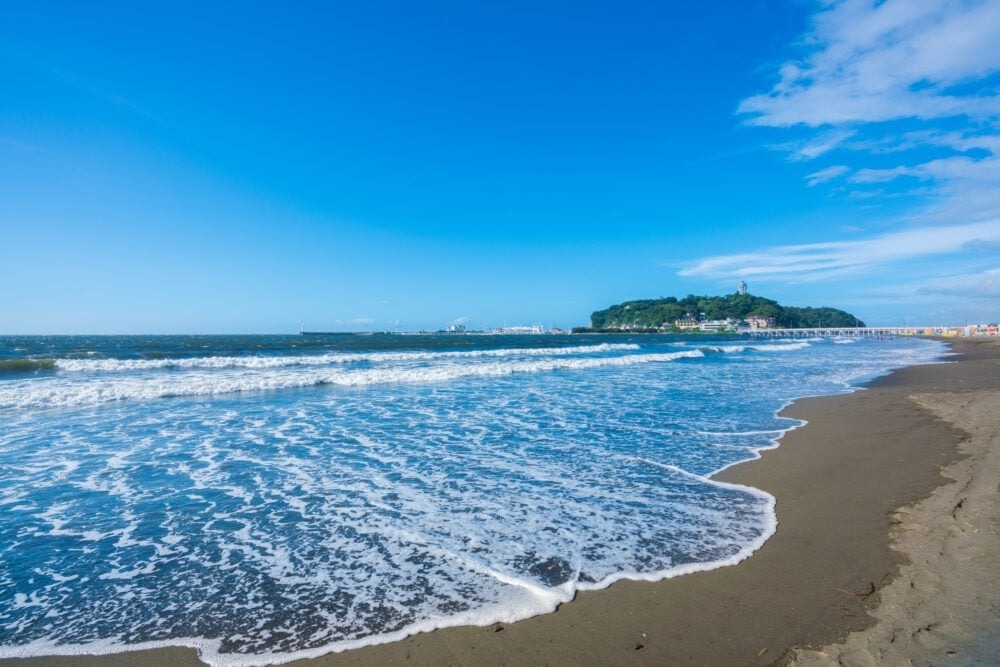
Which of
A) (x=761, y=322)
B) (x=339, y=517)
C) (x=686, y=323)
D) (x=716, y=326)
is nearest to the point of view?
(x=339, y=517)

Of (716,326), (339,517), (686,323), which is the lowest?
(339,517)

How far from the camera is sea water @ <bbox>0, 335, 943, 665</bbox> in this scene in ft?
11.6

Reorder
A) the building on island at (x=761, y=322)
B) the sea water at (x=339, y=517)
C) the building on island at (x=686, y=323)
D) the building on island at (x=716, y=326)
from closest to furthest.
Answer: the sea water at (x=339, y=517), the building on island at (x=716, y=326), the building on island at (x=761, y=322), the building on island at (x=686, y=323)

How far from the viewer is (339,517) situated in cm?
553

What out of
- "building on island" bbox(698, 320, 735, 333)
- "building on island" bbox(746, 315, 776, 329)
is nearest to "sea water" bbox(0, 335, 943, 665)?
"building on island" bbox(698, 320, 735, 333)

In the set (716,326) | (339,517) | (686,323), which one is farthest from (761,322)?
(339,517)

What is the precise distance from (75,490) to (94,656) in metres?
4.54

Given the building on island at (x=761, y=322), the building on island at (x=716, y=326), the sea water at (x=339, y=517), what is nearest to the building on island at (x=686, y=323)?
the building on island at (x=716, y=326)

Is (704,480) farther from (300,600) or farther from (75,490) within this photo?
(75,490)

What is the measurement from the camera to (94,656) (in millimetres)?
3133

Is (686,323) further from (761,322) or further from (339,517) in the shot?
(339,517)

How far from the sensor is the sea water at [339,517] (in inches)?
139

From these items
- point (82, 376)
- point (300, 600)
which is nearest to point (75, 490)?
point (300, 600)

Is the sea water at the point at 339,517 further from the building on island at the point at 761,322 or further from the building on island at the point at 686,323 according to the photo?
the building on island at the point at 761,322
